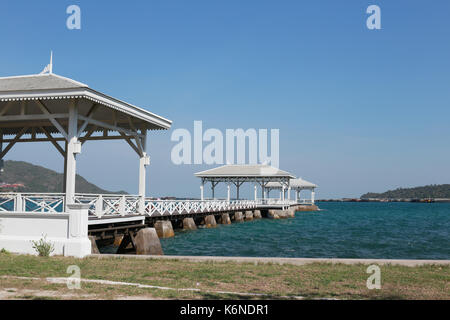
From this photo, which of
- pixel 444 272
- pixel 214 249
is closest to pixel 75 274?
pixel 444 272

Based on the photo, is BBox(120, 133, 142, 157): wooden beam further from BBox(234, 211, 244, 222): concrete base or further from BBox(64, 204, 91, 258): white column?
BBox(234, 211, 244, 222): concrete base

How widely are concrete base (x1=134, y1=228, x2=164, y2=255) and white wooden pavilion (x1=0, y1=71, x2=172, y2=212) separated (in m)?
3.15

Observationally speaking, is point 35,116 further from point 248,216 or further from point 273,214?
point 273,214

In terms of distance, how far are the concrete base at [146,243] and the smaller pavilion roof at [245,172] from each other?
109 feet

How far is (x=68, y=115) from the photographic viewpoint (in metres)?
15.3

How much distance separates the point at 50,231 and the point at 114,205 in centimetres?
806

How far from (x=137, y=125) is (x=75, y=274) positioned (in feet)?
39.6

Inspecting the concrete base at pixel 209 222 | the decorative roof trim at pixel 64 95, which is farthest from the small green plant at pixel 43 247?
the concrete base at pixel 209 222

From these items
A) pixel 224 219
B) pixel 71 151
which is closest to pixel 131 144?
pixel 71 151

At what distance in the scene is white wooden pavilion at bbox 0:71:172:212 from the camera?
1490 cm

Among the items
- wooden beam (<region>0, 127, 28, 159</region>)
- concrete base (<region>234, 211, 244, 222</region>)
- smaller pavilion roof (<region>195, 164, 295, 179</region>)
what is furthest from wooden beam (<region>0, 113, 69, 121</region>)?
smaller pavilion roof (<region>195, 164, 295, 179</region>)

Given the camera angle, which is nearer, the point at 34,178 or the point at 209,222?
the point at 209,222

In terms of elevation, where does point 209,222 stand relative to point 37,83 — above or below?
below

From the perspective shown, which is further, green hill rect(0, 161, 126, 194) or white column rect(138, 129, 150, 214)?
green hill rect(0, 161, 126, 194)
